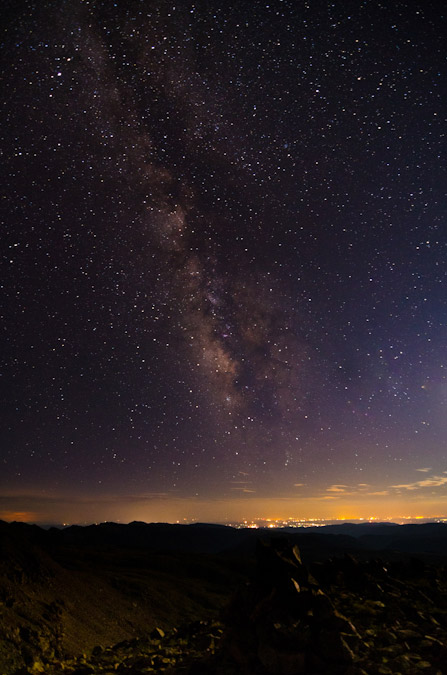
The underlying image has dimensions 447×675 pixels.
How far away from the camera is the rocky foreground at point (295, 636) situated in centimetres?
866

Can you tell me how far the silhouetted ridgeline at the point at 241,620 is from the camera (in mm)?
8969

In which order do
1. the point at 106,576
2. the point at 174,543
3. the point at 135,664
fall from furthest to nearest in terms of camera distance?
the point at 174,543
the point at 106,576
the point at 135,664

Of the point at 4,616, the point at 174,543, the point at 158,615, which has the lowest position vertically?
the point at 174,543

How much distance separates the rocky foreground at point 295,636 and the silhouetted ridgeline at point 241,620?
0.09 ft

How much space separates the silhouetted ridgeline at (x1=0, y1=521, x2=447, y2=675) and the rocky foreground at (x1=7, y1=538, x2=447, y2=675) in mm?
26

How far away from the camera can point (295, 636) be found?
9094 mm

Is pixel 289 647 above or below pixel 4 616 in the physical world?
above

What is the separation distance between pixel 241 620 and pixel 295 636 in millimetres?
1789

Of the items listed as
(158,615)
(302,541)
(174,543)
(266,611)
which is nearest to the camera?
(266,611)

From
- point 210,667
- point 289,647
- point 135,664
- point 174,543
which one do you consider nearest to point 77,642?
point 135,664

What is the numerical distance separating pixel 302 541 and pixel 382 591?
144 metres

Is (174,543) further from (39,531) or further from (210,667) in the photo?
(210,667)

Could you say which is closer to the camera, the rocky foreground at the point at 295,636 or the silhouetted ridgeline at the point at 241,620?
the rocky foreground at the point at 295,636

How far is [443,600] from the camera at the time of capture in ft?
45.0
